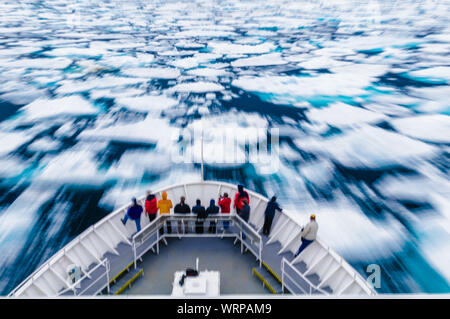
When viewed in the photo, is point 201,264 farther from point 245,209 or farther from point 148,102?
point 148,102

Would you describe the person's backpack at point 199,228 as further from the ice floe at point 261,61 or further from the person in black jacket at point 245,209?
the ice floe at point 261,61

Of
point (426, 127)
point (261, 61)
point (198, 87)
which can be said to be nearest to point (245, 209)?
point (426, 127)

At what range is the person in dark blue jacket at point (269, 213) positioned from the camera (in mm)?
5336

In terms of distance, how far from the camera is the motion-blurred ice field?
7461 millimetres

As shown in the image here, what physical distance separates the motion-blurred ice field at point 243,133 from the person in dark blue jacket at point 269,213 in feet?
7.82

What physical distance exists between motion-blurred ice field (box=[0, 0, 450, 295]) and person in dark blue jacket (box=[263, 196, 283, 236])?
2384mm

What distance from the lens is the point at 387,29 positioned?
33.4m

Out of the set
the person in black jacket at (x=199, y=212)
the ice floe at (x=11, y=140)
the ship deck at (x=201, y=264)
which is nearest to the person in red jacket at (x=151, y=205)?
the ship deck at (x=201, y=264)

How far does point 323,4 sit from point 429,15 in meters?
22.6

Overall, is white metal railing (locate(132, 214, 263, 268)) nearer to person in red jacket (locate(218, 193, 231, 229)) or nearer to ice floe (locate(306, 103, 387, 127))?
person in red jacket (locate(218, 193, 231, 229))

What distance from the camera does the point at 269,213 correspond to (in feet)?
17.8
